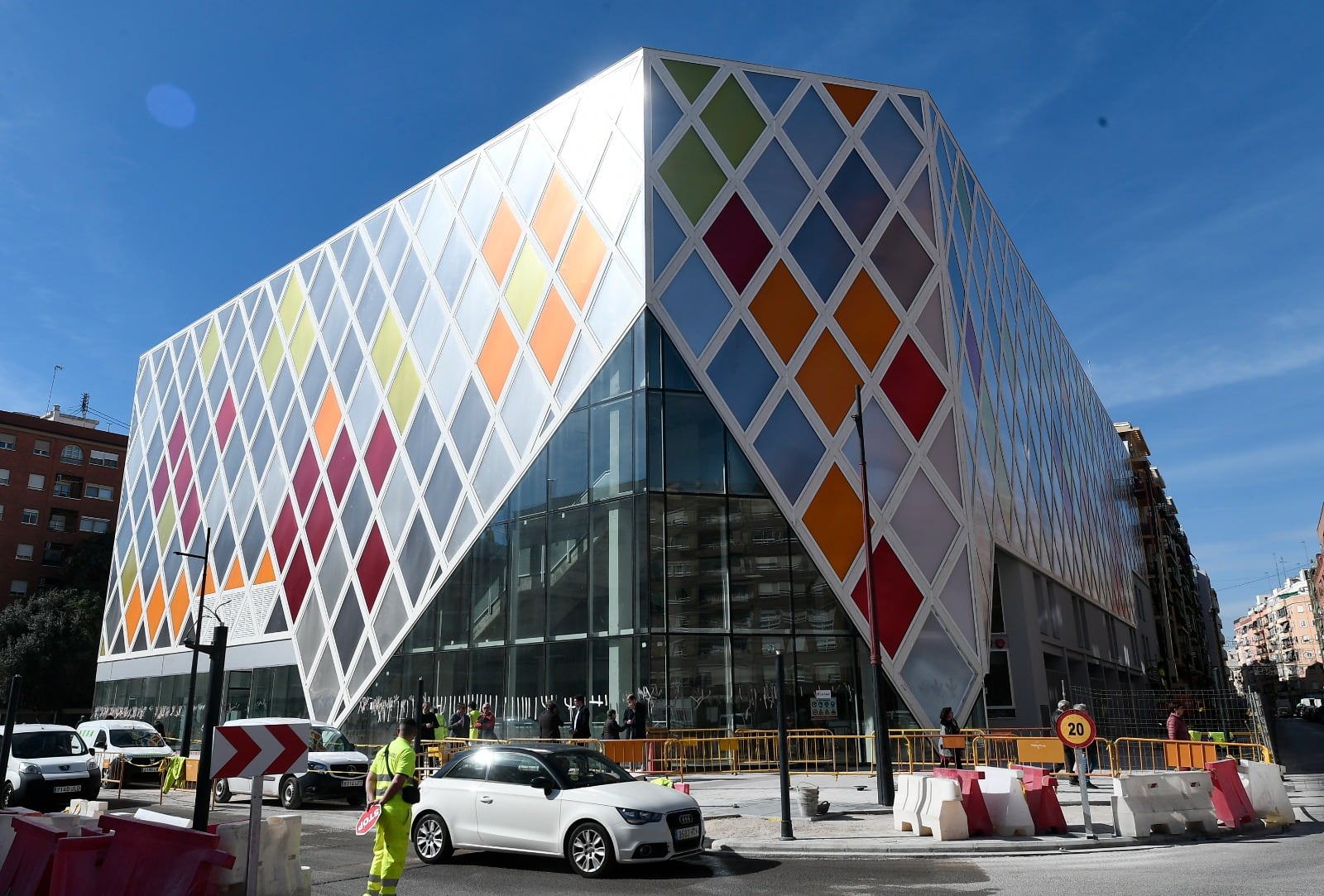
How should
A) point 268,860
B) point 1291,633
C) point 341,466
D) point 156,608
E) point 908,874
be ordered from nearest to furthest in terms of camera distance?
1. point 268,860
2. point 908,874
3. point 341,466
4. point 156,608
5. point 1291,633

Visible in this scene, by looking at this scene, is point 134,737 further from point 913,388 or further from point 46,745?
point 913,388

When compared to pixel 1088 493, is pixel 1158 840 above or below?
below

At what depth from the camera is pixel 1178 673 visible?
82.5 metres

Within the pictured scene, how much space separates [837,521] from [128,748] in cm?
1928

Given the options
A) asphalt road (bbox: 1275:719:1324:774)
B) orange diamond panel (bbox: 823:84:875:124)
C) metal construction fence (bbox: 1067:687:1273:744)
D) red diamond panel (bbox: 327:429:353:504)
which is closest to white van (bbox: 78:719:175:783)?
red diamond panel (bbox: 327:429:353:504)

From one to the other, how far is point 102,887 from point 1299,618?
615 ft

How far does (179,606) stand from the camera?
43531mm

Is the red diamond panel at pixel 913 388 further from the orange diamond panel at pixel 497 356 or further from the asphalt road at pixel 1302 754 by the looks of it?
the asphalt road at pixel 1302 754

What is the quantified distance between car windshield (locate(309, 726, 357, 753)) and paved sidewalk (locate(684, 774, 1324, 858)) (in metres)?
7.91

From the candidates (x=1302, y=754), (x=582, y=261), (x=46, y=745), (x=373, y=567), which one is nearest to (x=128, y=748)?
(x=46, y=745)

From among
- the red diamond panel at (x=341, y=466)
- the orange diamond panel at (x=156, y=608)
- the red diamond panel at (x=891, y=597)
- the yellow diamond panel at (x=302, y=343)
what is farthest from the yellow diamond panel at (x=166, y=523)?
the red diamond panel at (x=891, y=597)

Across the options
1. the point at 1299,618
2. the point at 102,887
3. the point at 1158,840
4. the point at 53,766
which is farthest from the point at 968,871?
the point at 1299,618

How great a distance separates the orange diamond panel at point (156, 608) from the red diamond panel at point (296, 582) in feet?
39.8

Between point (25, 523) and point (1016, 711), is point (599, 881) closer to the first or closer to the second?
point (1016, 711)
